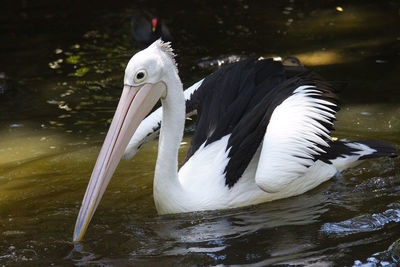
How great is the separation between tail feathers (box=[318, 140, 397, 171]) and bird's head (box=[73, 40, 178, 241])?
1.14 m

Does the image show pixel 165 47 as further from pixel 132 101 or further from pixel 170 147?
pixel 170 147

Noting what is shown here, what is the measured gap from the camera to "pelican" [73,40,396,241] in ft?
11.8

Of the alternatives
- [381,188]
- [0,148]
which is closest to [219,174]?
[381,188]

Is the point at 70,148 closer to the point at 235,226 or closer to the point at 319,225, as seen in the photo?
the point at 235,226

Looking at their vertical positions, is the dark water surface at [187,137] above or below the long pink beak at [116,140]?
below

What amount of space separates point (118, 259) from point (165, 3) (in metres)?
6.90

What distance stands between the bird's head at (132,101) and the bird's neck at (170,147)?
0.07 metres

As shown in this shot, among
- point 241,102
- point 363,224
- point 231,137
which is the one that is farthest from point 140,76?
point 363,224

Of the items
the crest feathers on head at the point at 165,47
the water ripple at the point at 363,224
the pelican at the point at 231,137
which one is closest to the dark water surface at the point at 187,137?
the water ripple at the point at 363,224

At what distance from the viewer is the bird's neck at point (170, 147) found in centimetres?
372

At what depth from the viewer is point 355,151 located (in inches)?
167

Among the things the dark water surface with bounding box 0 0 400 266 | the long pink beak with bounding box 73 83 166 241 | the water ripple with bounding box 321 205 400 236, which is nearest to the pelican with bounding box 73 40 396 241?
the long pink beak with bounding box 73 83 166 241

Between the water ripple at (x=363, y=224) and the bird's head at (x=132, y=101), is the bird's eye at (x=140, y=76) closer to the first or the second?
the bird's head at (x=132, y=101)

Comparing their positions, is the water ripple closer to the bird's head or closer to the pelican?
the pelican
